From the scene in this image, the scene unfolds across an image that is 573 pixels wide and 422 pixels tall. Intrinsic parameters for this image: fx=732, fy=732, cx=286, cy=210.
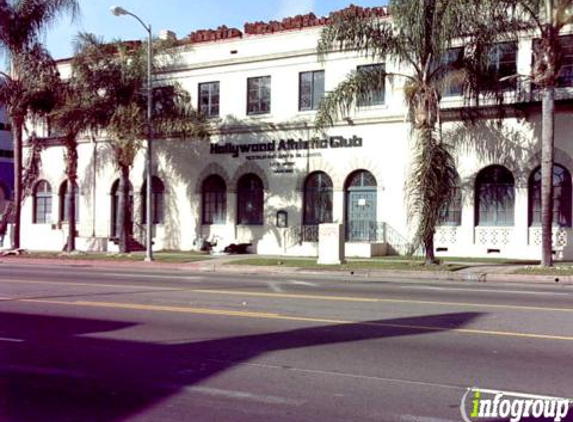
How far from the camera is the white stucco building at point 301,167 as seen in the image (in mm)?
25609

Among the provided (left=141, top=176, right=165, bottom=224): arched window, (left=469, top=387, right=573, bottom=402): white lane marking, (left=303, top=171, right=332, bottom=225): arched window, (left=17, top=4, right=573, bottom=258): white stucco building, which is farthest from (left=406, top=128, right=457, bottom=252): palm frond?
(left=469, top=387, right=573, bottom=402): white lane marking

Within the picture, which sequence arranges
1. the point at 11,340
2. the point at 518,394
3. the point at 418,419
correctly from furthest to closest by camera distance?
the point at 11,340 → the point at 518,394 → the point at 418,419

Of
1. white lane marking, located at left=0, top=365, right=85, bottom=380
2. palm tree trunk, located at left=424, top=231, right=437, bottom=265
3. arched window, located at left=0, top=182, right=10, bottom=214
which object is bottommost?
white lane marking, located at left=0, top=365, right=85, bottom=380

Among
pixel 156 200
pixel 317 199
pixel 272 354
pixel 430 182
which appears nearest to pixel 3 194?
pixel 156 200

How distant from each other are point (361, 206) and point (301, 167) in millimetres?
3026

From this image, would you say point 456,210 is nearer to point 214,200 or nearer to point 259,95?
point 259,95

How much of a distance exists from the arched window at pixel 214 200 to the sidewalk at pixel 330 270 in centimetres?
377

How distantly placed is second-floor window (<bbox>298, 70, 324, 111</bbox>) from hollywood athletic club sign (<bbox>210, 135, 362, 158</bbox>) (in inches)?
56.3

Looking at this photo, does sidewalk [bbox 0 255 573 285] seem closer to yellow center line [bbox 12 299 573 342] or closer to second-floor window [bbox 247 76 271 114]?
second-floor window [bbox 247 76 271 114]

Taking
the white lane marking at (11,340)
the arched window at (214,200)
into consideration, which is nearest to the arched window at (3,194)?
the arched window at (214,200)

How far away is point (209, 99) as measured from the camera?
32.2 m

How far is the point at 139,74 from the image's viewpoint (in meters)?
28.5

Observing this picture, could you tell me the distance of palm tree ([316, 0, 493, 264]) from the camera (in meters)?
20.9

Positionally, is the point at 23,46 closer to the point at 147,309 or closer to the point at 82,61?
the point at 82,61
